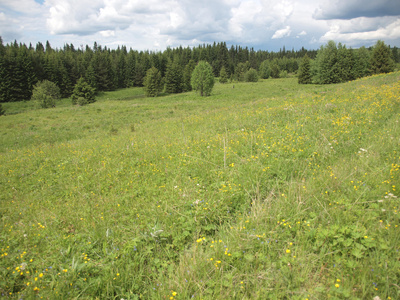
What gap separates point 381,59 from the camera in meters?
48.3

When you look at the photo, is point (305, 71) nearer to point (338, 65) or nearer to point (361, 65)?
point (338, 65)

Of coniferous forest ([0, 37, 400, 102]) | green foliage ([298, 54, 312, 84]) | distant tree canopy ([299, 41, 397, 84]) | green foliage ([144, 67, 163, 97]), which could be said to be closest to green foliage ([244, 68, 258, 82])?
coniferous forest ([0, 37, 400, 102])

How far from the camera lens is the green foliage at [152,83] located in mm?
61969

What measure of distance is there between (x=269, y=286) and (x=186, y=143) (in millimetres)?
6314

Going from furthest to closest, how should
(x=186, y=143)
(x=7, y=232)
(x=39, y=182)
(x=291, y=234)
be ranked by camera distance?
(x=186, y=143) < (x=39, y=182) < (x=7, y=232) < (x=291, y=234)

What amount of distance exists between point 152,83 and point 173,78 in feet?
29.7

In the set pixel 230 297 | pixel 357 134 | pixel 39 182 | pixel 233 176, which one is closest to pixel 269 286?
pixel 230 297

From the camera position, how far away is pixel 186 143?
8.44 m

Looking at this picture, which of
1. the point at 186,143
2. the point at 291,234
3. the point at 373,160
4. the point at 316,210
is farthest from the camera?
the point at 186,143

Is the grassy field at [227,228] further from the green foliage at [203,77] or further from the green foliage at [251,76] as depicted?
the green foliage at [251,76]

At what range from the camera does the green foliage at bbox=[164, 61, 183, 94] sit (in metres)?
68.1

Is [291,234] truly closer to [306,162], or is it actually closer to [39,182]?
[306,162]

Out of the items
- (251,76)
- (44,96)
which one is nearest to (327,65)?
(251,76)

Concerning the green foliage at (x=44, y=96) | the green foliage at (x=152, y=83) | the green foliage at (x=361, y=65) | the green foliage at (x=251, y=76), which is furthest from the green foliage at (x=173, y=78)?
the green foliage at (x=361, y=65)
